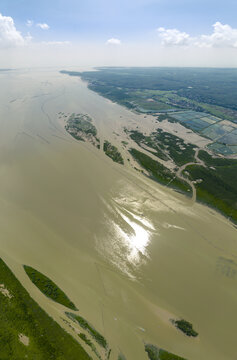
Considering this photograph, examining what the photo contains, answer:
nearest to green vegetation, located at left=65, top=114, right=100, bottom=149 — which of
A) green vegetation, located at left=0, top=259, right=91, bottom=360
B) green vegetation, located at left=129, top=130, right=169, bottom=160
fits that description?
green vegetation, located at left=129, top=130, right=169, bottom=160

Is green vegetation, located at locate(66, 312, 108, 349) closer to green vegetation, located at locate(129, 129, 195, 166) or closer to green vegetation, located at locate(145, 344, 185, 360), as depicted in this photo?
green vegetation, located at locate(145, 344, 185, 360)

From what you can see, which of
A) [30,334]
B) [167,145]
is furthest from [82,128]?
[30,334]

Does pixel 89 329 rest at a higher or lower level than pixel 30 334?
lower

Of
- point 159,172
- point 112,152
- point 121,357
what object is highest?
point 112,152

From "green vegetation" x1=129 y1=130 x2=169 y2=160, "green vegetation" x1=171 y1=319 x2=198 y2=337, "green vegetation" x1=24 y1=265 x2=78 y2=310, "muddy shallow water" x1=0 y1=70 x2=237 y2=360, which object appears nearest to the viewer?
"green vegetation" x1=171 y1=319 x2=198 y2=337

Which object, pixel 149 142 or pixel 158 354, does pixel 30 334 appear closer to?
pixel 158 354

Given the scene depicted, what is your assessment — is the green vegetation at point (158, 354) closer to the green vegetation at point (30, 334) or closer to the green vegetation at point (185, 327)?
the green vegetation at point (185, 327)

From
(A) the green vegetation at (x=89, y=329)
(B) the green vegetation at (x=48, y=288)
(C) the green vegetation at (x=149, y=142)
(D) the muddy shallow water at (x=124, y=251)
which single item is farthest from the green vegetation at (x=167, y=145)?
(A) the green vegetation at (x=89, y=329)
